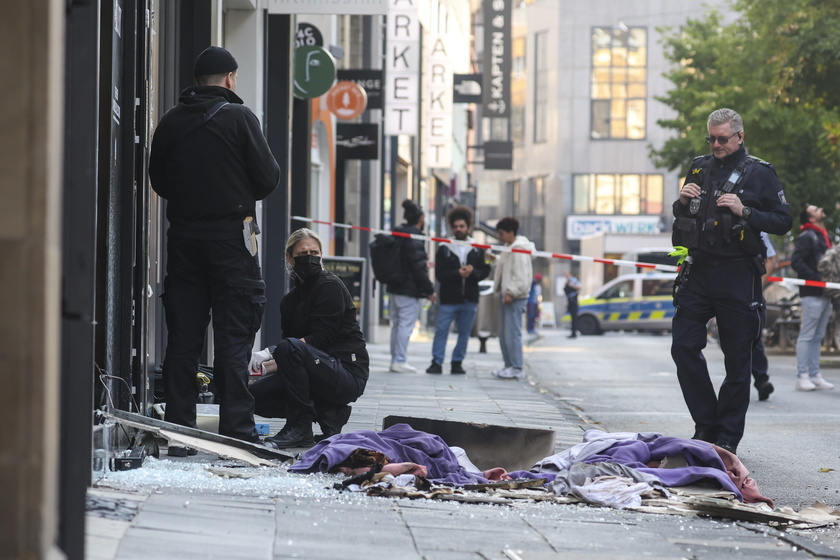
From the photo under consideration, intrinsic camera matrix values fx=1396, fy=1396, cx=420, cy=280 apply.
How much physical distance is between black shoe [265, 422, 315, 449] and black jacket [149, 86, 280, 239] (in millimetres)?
1190

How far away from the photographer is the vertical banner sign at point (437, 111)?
3644 centimetres

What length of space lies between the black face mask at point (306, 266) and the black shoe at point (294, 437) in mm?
863

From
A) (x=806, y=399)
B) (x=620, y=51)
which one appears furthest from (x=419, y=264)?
(x=620, y=51)

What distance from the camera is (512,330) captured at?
15172 millimetres

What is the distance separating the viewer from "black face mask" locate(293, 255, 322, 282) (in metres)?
7.80

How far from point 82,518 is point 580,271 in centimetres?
6526

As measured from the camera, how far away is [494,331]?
1184 inches

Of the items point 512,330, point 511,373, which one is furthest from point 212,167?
point 511,373

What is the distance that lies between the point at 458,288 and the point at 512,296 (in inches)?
35.4

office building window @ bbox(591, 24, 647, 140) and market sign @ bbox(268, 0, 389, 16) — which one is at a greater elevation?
office building window @ bbox(591, 24, 647, 140)

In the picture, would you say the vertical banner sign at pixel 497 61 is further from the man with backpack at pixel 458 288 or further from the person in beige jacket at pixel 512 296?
the person in beige jacket at pixel 512 296

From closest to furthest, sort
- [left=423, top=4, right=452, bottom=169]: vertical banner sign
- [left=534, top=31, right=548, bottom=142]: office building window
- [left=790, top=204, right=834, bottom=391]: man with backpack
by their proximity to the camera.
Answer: [left=790, top=204, right=834, bottom=391]: man with backpack < [left=423, top=4, right=452, bottom=169]: vertical banner sign < [left=534, top=31, right=548, bottom=142]: office building window

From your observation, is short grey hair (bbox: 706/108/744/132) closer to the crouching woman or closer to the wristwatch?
the wristwatch

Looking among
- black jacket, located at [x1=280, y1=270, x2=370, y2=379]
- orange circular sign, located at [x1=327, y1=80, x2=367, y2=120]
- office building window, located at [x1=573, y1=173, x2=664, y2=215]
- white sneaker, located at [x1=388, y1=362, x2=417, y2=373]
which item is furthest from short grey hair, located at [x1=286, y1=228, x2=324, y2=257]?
office building window, located at [x1=573, y1=173, x2=664, y2=215]
